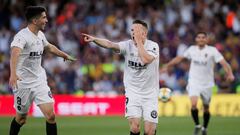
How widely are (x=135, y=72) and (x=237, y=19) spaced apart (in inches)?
619

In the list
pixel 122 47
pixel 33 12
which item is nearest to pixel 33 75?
pixel 33 12

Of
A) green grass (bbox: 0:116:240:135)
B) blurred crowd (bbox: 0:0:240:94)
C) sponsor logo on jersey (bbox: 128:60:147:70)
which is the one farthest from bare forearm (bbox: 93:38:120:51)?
blurred crowd (bbox: 0:0:240:94)

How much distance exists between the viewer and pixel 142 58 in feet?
37.2

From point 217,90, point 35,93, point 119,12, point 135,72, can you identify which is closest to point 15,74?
point 35,93

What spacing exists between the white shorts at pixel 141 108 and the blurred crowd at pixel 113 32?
1285cm

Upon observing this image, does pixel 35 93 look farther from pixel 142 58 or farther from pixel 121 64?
pixel 121 64

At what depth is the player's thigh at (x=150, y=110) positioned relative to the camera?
38.1 feet

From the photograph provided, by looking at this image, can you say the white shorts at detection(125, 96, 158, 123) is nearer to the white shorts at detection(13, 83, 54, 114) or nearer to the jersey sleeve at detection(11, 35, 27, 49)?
the white shorts at detection(13, 83, 54, 114)

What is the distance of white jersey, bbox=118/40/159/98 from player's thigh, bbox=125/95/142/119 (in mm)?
103

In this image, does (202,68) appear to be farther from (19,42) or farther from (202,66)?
(19,42)

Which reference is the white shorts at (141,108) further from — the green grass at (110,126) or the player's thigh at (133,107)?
the green grass at (110,126)

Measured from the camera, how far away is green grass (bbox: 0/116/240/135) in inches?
666

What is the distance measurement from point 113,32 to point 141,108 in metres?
15.1

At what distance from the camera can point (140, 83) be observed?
38.5 ft
